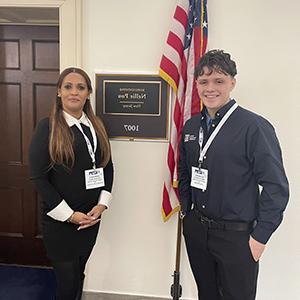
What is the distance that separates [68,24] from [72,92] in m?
0.62

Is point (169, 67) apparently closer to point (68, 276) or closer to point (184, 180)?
point (184, 180)

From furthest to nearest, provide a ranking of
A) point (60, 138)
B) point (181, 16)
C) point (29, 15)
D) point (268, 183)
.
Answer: point (29, 15) → point (181, 16) → point (60, 138) → point (268, 183)

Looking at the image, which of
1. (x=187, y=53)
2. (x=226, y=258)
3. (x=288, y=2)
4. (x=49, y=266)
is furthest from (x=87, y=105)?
(x=49, y=266)

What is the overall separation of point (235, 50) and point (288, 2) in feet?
1.39

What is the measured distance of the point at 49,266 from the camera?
2777 mm

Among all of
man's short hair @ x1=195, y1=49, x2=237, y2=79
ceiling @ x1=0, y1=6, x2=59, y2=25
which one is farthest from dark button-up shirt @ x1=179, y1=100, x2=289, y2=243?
ceiling @ x1=0, y1=6, x2=59, y2=25

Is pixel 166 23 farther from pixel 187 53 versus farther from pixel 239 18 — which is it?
pixel 239 18

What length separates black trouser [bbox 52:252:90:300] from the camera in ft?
5.98

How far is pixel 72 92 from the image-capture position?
1759 mm

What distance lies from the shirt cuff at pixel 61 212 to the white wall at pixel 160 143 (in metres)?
0.58

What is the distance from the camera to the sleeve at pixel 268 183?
4.70ft

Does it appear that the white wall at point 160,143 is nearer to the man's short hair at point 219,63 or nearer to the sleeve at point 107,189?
the sleeve at point 107,189

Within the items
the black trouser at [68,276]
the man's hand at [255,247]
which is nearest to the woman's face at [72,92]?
the black trouser at [68,276]

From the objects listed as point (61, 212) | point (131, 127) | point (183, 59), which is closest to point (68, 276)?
point (61, 212)
